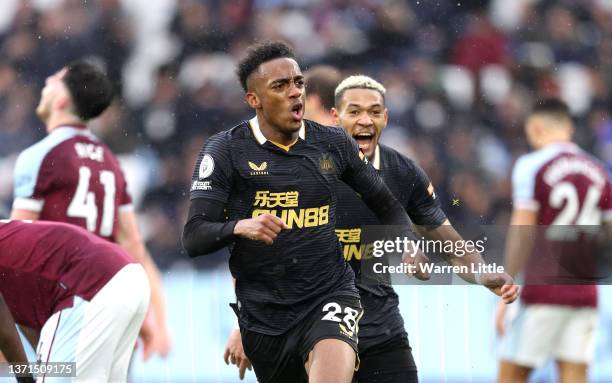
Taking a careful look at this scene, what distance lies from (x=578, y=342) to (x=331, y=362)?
3.11 metres

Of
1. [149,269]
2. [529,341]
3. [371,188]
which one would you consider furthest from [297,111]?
[149,269]

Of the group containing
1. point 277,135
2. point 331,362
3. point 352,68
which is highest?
point 352,68

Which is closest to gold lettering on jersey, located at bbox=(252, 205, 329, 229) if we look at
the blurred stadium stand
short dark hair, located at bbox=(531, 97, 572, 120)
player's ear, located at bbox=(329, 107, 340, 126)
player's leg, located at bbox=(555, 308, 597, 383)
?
player's ear, located at bbox=(329, 107, 340, 126)

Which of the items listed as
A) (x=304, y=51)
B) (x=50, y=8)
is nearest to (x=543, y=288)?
(x=304, y=51)

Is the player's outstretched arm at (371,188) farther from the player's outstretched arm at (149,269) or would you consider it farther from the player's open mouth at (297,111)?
the player's outstretched arm at (149,269)

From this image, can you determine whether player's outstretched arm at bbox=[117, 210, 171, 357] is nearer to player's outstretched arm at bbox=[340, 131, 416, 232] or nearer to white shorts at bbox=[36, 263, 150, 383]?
white shorts at bbox=[36, 263, 150, 383]

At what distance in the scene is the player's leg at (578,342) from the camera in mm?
7277

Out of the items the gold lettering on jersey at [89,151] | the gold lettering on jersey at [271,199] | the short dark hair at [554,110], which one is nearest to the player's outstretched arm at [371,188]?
the gold lettering on jersey at [271,199]

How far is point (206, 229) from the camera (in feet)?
15.5

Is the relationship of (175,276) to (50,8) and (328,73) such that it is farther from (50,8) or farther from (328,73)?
(50,8)

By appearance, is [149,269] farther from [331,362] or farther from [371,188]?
[331,362]

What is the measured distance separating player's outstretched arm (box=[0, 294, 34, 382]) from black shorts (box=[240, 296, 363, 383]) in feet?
3.34

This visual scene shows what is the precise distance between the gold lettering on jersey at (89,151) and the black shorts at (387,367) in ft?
8.68

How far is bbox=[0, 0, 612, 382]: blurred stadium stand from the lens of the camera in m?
9.78
